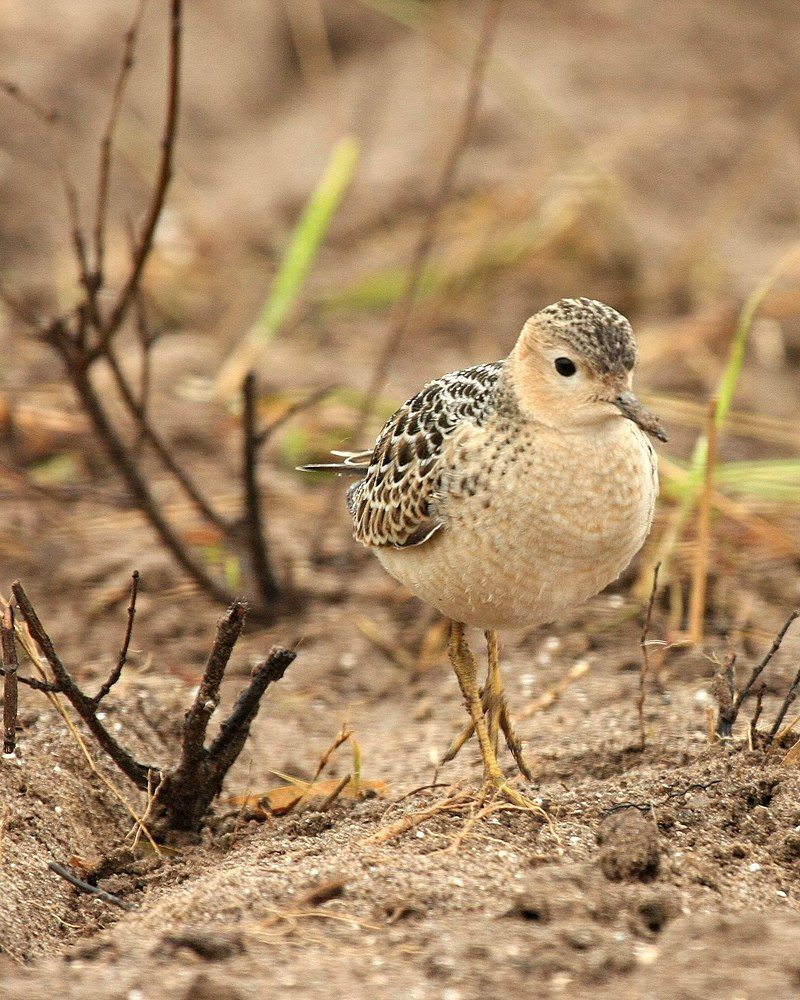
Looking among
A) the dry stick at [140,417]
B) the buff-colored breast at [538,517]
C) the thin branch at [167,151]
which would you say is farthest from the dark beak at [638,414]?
the dry stick at [140,417]

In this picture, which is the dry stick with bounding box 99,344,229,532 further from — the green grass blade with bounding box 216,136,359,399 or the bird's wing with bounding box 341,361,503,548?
the green grass blade with bounding box 216,136,359,399

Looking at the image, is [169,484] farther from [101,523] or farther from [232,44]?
[232,44]

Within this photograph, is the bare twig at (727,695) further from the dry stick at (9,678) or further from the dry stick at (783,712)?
the dry stick at (9,678)

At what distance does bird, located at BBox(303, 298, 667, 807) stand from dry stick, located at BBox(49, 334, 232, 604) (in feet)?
5.43

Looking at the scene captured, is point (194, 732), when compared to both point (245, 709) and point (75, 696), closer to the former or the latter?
point (245, 709)

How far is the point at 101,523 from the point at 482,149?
483 centimetres

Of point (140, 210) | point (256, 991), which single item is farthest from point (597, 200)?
point (256, 991)

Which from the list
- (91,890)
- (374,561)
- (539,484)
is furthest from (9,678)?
(374,561)

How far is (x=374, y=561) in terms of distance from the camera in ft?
22.0

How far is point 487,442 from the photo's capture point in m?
4.02

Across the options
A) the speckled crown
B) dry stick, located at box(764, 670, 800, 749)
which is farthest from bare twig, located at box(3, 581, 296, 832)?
dry stick, located at box(764, 670, 800, 749)

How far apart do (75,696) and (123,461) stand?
5.66 ft

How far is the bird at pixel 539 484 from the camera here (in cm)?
385

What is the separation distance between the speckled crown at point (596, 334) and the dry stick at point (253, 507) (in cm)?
165
